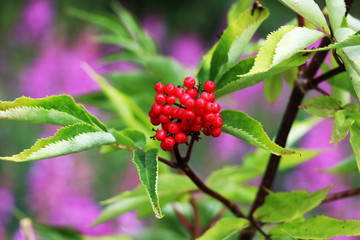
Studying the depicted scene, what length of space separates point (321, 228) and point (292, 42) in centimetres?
Result: 12

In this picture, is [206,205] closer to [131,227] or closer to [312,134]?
[131,227]

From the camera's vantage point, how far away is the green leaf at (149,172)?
203mm

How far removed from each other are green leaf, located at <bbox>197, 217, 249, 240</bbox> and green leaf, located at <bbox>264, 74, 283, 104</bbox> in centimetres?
10

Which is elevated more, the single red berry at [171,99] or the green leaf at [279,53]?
the green leaf at [279,53]

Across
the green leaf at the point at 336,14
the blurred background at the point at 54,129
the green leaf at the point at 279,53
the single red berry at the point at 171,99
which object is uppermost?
the green leaf at the point at 336,14

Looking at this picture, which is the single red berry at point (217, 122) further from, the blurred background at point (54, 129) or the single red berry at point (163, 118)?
the blurred background at point (54, 129)

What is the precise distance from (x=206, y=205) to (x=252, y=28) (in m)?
0.35

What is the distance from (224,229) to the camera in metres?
0.28

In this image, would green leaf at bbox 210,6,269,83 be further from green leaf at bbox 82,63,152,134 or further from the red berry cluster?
green leaf at bbox 82,63,152,134

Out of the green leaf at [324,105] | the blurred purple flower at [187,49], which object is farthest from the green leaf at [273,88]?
the blurred purple flower at [187,49]

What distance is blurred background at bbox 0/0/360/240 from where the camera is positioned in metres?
1.05

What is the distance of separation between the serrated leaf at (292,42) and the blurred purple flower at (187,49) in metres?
1.37

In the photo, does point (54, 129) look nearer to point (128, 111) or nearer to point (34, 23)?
point (34, 23)

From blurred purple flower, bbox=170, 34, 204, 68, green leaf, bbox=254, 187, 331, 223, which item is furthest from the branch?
blurred purple flower, bbox=170, 34, 204, 68
